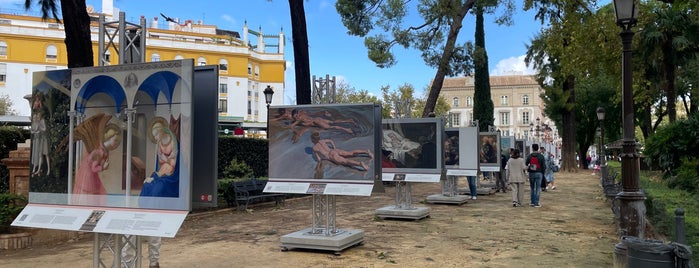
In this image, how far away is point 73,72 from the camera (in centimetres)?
502

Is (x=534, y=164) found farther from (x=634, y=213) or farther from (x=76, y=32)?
(x=76, y=32)

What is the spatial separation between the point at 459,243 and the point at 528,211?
5366 millimetres

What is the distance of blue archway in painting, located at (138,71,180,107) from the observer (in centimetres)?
454

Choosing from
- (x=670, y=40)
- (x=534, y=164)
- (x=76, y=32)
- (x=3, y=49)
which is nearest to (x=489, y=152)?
(x=534, y=164)

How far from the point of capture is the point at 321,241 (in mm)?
7852

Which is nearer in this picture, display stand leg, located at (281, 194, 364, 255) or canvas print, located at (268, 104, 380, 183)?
display stand leg, located at (281, 194, 364, 255)

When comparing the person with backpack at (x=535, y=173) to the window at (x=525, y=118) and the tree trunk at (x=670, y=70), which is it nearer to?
the tree trunk at (x=670, y=70)

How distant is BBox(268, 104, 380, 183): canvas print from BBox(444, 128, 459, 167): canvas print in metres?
7.85

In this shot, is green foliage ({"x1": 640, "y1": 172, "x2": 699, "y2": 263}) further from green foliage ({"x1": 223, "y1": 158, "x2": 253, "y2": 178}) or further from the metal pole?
green foliage ({"x1": 223, "y1": 158, "x2": 253, "y2": 178})

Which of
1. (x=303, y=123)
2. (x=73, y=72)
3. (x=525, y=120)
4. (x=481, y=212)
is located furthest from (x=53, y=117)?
(x=525, y=120)

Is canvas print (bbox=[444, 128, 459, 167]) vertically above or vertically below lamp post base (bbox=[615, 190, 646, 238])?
above

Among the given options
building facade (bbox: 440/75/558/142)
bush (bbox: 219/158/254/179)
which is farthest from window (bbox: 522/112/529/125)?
bush (bbox: 219/158/254/179)

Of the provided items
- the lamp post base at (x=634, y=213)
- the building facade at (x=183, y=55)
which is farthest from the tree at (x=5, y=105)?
the lamp post base at (x=634, y=213)

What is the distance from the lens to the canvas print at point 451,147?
15805 mm
